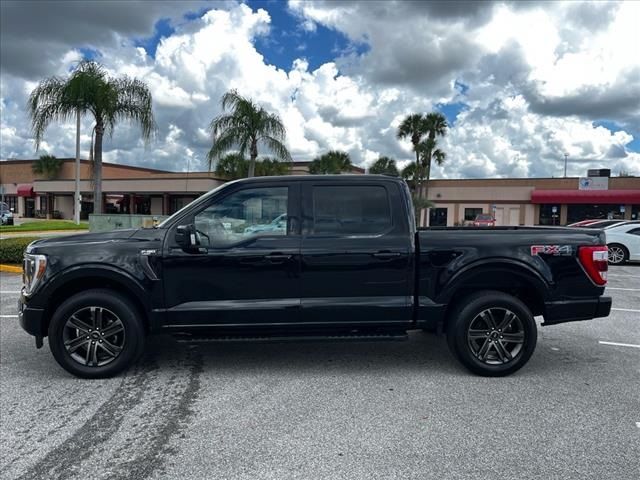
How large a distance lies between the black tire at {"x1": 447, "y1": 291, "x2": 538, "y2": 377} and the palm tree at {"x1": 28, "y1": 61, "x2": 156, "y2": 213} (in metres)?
17.9

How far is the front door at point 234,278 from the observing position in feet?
14.7

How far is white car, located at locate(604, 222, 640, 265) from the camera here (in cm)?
1446

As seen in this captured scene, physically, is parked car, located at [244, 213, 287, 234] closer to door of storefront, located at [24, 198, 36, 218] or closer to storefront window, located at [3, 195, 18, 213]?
door of storefront, located at [24, 198, 36, 218]

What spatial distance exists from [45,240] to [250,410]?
253cm

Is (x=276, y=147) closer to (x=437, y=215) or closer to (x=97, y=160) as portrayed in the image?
(x=97, y=160)

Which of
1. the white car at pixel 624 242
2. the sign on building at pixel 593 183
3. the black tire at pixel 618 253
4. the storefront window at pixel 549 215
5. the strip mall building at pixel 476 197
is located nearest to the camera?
the white car at pixel 624 242

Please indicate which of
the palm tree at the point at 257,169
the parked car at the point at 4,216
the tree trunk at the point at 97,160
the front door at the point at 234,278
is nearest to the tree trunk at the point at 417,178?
the palm tree at the point at 257,169

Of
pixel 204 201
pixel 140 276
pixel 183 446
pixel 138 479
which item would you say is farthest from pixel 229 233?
pixel 138 479

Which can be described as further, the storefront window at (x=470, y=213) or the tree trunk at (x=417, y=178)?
the storefront window at (x=470, y=213)

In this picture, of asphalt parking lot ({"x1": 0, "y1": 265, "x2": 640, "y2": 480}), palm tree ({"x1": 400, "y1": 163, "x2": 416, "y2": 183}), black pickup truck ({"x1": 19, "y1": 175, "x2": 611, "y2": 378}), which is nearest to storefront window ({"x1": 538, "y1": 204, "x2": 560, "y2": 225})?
palm tree ({"x1": 400, "y1": 163, "x2": 416, "y2": 183})

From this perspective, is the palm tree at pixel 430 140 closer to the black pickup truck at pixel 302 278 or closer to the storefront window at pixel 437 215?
the storefront window at pixel 437 215

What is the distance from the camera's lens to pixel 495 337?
15.3 feet

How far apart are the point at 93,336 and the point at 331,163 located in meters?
41.1

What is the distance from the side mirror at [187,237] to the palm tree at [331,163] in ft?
130
